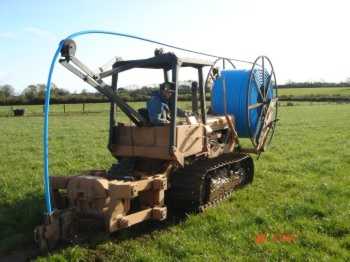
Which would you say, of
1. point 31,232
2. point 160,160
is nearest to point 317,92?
point 160,160

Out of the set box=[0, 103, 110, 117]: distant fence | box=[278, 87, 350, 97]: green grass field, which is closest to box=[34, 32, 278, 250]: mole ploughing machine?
box=[0, 103, 110, 117]: distant fence

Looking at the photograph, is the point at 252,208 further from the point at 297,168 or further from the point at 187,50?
the point at 297,168

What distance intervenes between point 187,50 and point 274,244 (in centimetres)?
362

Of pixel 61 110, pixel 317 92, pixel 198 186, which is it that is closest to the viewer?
pixel 198 186

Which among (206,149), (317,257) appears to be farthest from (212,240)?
(206,149)

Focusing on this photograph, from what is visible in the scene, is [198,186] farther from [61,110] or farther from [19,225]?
[61,110]

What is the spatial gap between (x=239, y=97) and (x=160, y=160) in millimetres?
3296

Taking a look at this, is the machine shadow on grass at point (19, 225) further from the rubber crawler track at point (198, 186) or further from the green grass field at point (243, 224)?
the rubber crawler track at point (198, 186)

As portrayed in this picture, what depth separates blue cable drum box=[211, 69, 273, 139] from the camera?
1062cm

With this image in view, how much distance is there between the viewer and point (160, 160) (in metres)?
8.20

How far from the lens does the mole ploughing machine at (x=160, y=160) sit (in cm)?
680

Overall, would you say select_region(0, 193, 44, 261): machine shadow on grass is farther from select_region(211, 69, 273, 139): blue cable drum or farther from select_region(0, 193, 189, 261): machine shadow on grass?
select_region(211, 69, 273, 139): blue cable drum

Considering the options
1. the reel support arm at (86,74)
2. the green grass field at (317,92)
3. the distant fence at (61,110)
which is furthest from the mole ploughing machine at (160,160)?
the green grass field at (317,92)

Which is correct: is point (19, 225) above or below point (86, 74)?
below
